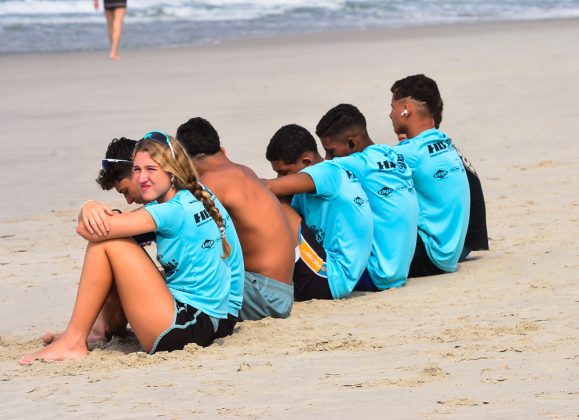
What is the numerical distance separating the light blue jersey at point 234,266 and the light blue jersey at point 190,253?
189 mm

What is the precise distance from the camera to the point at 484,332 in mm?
5113

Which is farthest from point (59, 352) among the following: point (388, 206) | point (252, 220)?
point (388, 206)

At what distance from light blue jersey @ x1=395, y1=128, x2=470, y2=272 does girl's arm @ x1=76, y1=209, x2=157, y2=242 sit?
212 cm

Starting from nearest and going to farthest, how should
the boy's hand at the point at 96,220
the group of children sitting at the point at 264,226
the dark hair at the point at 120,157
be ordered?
1. the boy's hand at the point at 96,220
2. the group of children sitting at the point at 264,226
3. the dark hair at the point at 120,157

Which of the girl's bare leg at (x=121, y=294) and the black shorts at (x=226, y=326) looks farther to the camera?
the black shorts at (x=226, y=326)

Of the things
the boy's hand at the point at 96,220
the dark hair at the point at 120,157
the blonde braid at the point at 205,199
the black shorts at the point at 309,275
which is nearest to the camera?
the boy's hand at the point at 96,220

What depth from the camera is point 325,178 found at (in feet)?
20.1

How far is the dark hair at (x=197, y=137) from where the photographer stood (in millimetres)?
5770

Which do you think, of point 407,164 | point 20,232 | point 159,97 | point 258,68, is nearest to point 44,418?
point 407,164

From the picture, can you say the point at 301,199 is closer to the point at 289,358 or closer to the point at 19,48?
the point at 289,358

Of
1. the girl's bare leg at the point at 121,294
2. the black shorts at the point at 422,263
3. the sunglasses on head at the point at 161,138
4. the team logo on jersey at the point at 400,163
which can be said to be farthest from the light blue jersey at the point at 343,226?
the girl's bare leg at the point at 121,294

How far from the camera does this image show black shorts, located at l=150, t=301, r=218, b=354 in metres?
5.12

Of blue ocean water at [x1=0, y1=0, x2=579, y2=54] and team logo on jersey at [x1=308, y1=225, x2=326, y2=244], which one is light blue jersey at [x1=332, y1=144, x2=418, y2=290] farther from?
blue ocean water at [x1=0, y1=0, x2=579, y2=54]

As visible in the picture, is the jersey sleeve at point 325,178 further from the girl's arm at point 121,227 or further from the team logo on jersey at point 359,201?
the girl's arm at point 121,227
